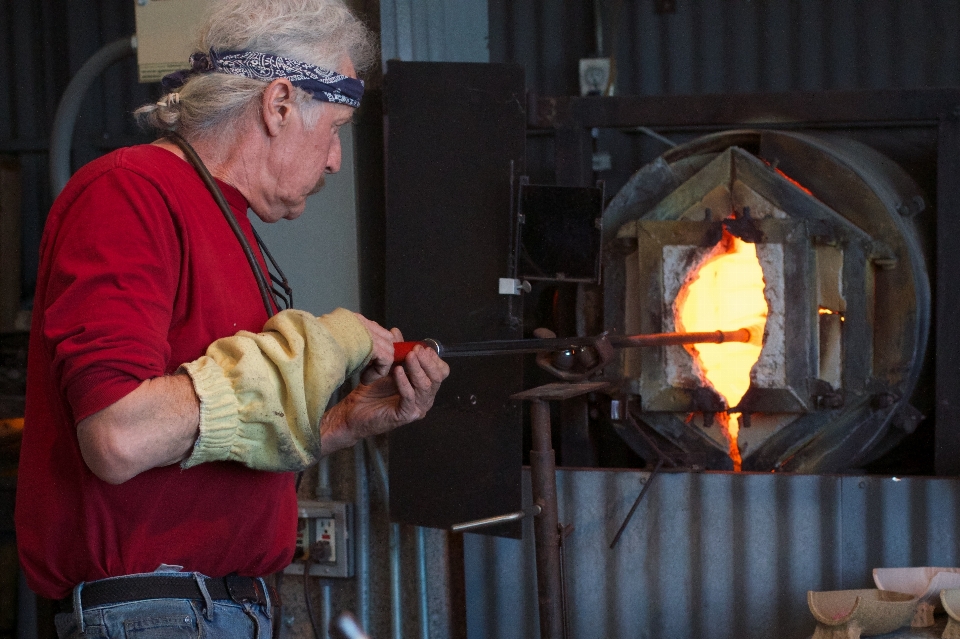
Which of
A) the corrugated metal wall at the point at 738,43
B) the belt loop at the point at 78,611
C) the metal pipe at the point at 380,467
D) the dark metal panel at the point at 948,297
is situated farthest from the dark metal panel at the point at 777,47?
the belt loop at the point at 78,611

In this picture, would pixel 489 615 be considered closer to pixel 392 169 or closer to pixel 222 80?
pixel 392 169

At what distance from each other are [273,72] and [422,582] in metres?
1.50

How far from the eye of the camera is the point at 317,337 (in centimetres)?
111

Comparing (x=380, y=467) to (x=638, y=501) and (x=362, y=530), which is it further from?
(x=638, y=501)

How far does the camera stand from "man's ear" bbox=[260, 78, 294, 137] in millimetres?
1201

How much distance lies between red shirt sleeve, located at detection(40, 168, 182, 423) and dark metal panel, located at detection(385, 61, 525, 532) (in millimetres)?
1112

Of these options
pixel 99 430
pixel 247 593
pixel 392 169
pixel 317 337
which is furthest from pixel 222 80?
pixel 392 169

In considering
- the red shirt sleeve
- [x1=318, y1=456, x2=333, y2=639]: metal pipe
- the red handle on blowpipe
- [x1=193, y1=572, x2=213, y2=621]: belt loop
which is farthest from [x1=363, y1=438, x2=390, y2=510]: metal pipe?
the red shirt sleeve

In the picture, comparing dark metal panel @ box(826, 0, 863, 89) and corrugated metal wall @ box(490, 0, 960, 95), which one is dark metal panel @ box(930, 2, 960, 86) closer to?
corrugated metal wall @ box(490, 0, 960, 95)

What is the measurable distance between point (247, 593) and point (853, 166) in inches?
62.1

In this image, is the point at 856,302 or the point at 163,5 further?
the point at 163,5

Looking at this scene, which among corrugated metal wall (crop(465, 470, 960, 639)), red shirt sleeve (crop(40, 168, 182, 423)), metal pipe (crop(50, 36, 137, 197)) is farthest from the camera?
metal pipe (crop(50, 36, 137, 197))

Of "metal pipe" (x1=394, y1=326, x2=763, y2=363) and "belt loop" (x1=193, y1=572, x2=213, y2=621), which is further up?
"metal pipe" (x1=394, y1=326, x2=763, y2=363)

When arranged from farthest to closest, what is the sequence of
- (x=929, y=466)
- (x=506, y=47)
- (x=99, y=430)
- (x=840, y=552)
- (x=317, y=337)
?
(x=506, y=47) → (x=929, y=466) → (x=840, y=552) → (x=317, y=337) → (x=99, y=430)
